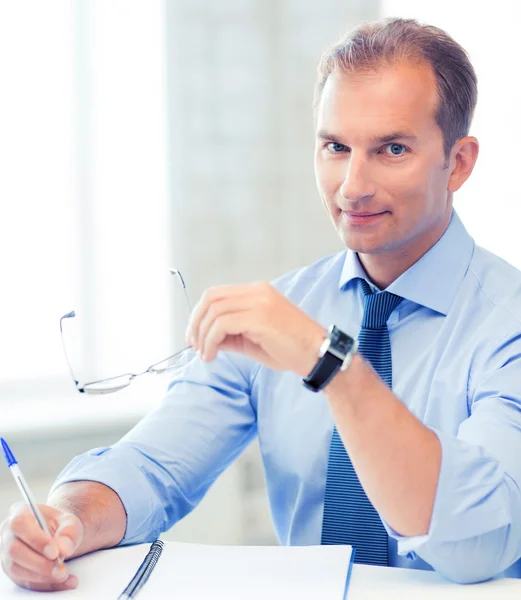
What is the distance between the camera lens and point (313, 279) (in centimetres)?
170

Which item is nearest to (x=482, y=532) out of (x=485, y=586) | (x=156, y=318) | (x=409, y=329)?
(x=485, y=586)

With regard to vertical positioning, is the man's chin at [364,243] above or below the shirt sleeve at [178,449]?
above

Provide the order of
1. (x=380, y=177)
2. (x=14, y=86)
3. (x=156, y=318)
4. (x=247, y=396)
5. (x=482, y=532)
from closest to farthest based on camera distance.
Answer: (x=482, y=532), (x=380, y=177), (x=247, y=396), (x=14, y=86), (x=156, y=318)

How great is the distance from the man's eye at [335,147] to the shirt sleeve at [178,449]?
419mm

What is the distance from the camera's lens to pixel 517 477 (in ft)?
3.84

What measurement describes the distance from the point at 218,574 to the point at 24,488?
281mm

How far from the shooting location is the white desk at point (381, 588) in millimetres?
1065

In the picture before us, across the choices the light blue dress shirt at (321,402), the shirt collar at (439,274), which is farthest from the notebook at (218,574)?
the shirt collar at (439,274)

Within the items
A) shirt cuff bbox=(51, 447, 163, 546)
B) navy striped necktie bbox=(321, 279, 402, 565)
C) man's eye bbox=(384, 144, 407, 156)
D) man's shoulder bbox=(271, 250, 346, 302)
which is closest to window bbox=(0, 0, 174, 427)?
man's shoulder bbox=(271, 250, 346, 302)

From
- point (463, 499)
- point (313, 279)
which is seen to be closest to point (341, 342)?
point (463, 499)

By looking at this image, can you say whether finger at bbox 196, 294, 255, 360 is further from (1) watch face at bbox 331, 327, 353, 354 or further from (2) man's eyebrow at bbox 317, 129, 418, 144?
(2) man's eyebrow at bbox 317, 129, 418, 144

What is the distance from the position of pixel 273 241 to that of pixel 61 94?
797 mm

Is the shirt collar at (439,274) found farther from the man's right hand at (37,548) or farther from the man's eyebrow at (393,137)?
the man's right hand at (37,548)

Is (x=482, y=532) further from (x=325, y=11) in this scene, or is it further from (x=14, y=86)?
(x=325, y=11)
